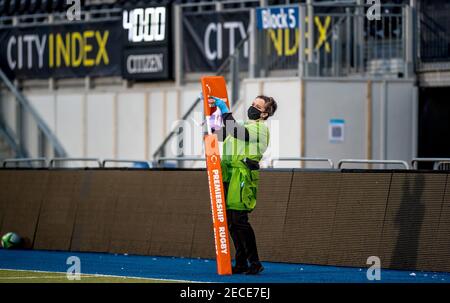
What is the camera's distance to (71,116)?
29734 millimetres

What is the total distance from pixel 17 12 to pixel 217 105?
18.1 metres

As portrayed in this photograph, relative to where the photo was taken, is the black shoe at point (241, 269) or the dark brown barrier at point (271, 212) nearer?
the black shoe at point (241, 269)

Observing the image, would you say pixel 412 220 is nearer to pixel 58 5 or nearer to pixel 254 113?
pixel 254 113

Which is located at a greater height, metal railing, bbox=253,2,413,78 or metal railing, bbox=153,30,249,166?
metal railing, bbox=253,2,413,78

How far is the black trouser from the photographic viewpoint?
14.8 m

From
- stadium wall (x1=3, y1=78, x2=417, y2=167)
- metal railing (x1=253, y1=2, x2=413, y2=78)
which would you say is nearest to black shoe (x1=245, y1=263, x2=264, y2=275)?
stadium wall (x1=3, y1=78, x2=417, y2=167)

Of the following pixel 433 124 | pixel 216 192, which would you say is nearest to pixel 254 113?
pixel 216 192

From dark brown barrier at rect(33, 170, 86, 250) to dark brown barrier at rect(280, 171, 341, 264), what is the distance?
13.6ft

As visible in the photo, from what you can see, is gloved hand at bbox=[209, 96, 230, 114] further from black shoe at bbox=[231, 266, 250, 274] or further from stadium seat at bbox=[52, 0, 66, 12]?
stadium seat at bbox=[52, 0, 66, 12]

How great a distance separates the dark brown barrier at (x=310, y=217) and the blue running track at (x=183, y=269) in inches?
8.0

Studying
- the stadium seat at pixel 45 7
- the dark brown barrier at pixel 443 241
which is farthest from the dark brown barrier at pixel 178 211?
the stadium seat at pixel 45 7

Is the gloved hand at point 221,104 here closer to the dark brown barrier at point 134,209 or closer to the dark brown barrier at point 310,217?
the dark brown barrier at point 310,217

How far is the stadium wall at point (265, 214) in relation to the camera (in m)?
15.5

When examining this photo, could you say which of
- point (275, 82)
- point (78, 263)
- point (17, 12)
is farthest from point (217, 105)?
point (17, 12)
